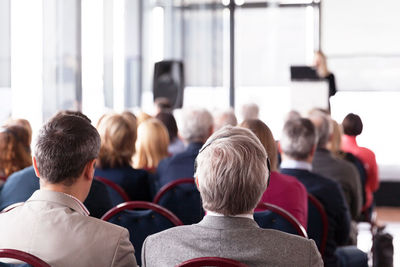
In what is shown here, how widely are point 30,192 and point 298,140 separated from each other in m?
1.41

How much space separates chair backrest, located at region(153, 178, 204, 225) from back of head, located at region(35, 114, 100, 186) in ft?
4.03

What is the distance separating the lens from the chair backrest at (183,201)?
333 cm

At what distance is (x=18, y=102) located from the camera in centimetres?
611

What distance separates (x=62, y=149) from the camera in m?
2.03

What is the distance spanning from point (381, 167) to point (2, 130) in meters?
6.65

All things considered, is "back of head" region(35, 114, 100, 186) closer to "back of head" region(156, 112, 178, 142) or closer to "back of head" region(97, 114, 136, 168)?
"back of head" region(97, 114, 136, 168)

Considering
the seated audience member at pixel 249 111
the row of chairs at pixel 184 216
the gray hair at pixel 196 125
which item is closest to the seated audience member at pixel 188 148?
the gray hair at pixel 196 125

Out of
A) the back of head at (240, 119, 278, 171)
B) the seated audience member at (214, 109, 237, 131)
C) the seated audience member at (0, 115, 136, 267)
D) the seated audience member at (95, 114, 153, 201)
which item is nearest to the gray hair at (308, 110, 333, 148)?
the seated audience member at (95, 114, 153, 201)

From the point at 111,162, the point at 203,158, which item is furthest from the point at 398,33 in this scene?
the point at 203,158

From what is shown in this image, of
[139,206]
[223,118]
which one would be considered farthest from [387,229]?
[139,206]

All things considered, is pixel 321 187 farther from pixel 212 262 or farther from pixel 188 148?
pixel 212 262

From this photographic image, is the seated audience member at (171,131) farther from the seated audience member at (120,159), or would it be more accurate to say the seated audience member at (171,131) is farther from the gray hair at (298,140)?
the gray hair at (298,140)

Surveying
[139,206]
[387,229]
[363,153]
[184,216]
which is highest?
[139,206]

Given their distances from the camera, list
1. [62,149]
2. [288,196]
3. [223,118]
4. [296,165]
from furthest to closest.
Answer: [223,118]
[296,165]
[288,196]
[62,149]
